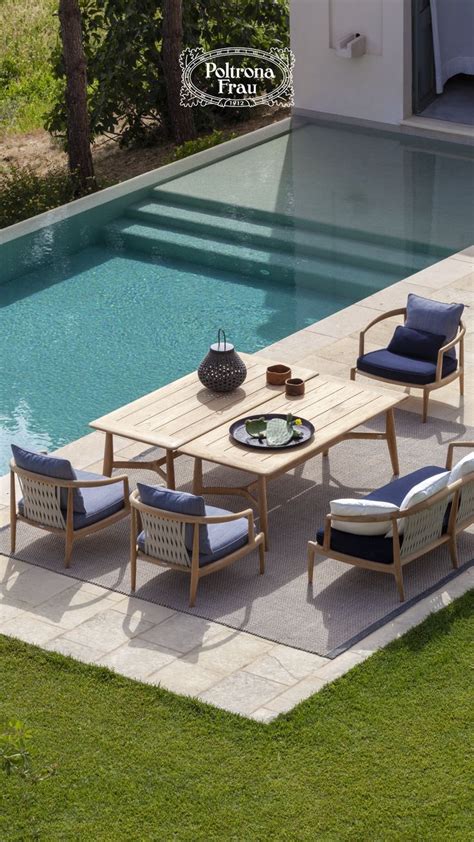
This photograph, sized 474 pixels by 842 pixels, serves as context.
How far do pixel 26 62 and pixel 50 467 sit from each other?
57.4 ft

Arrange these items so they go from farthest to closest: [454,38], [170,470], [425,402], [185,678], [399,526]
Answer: [454,38]
[425,402]
[170,470]
[399,526]
[185,678]

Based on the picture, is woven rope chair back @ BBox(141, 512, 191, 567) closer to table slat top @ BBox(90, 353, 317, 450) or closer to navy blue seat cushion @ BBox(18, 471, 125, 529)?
navy blue seat cushion @ BBox(18, 471, 125, 529)

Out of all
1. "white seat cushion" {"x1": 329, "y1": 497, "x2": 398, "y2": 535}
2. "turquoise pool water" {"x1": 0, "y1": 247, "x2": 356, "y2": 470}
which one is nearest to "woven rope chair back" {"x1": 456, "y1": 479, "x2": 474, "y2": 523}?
"white seat cushion" {"x1": 329, "y1": 497, "x2": 398, "y2": 535}

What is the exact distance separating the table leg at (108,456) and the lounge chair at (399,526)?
6.79ft

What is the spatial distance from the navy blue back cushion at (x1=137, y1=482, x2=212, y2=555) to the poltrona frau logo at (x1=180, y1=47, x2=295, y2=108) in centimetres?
1302

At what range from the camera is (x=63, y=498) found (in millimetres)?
9867

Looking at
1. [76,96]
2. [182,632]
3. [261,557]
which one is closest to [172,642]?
[182,632]

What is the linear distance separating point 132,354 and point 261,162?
20.4ft

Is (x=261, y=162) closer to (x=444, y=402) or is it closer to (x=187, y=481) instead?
(x=444, y=402)

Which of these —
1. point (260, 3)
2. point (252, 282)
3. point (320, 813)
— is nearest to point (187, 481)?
point (320, 813)

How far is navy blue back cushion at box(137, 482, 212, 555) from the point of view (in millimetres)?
9188

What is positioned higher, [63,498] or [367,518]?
[367,518]

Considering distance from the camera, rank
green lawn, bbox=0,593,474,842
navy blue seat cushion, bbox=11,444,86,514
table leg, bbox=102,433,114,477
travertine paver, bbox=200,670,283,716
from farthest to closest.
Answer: table leg, bbox=102,433,114,477, navy blue seat cushion, bbox=11,444,86,514, travertine paver, bbox=200,670,283,716, green lawn, bbox=0,593,474,842

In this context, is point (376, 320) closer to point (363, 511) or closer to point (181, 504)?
point (363, 511)
